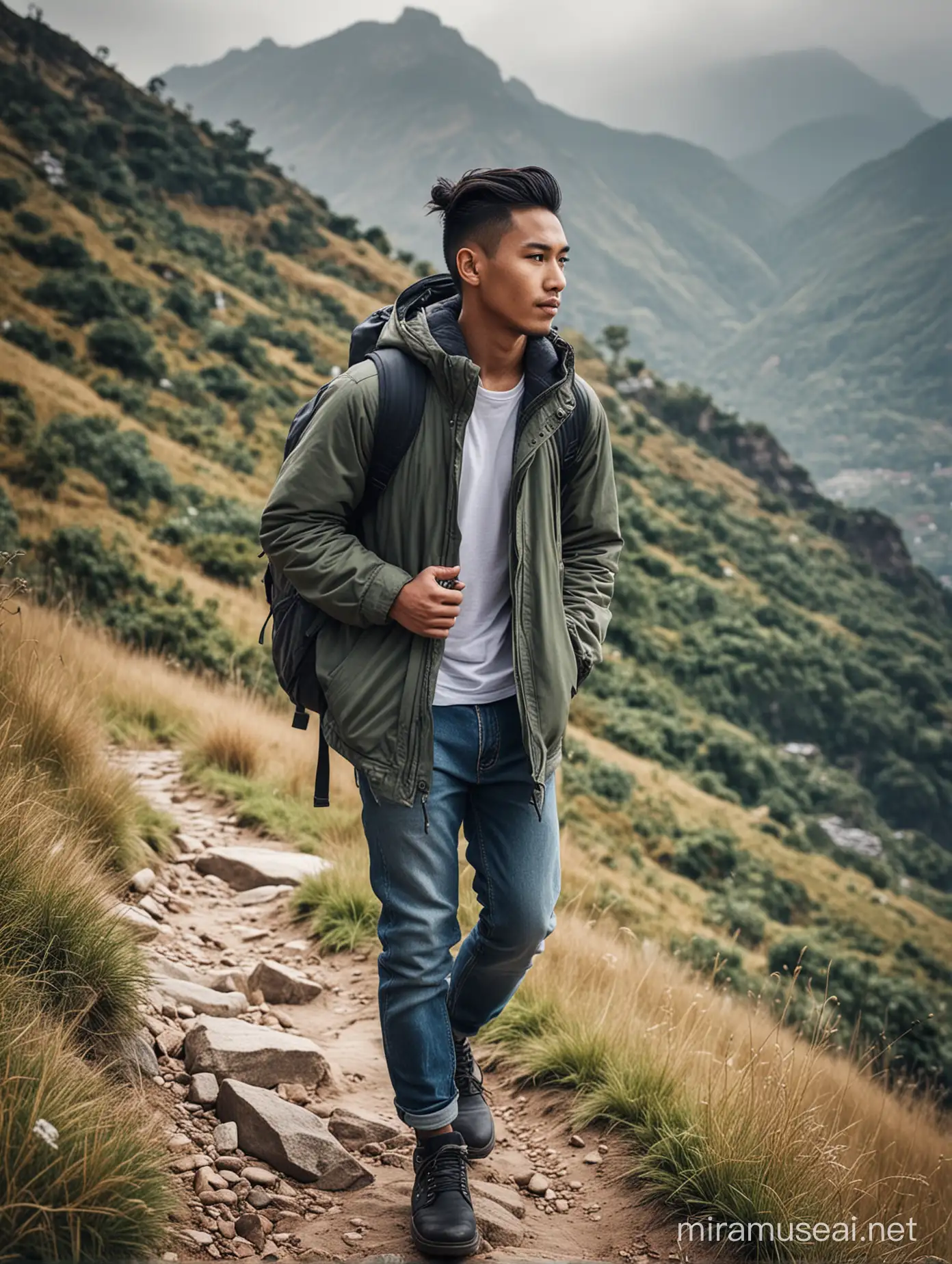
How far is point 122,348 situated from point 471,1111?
87.2ft

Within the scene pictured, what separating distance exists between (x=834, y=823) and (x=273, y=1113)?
4879 centimetres

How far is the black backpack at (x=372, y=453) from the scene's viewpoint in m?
2.39

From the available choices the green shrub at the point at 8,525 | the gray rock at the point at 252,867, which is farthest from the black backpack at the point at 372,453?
the green shrub at the point at 8,525

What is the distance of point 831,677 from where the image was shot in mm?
58844

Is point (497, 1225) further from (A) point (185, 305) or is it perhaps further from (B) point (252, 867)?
(A) point (185, 305)

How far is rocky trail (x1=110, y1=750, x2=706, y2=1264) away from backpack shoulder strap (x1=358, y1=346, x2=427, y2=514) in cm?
174

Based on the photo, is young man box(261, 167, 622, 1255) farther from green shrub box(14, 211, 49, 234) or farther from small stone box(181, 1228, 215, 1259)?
green shrub box(14, 211, 49, 234)

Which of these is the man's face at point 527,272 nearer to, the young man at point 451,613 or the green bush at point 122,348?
the young man at point 451,613

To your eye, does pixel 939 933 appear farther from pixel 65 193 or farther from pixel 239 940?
pixel 65 193

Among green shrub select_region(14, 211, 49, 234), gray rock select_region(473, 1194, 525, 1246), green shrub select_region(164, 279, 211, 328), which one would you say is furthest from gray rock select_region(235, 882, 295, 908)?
green shrub select_region(164, 279, 211, 328)

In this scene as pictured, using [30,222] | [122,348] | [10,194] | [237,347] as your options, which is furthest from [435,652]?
[237,347]

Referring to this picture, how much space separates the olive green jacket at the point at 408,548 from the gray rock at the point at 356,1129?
1.26 meters

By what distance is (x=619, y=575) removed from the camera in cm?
4497

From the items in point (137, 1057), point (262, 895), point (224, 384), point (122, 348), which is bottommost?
point (262, 895)
